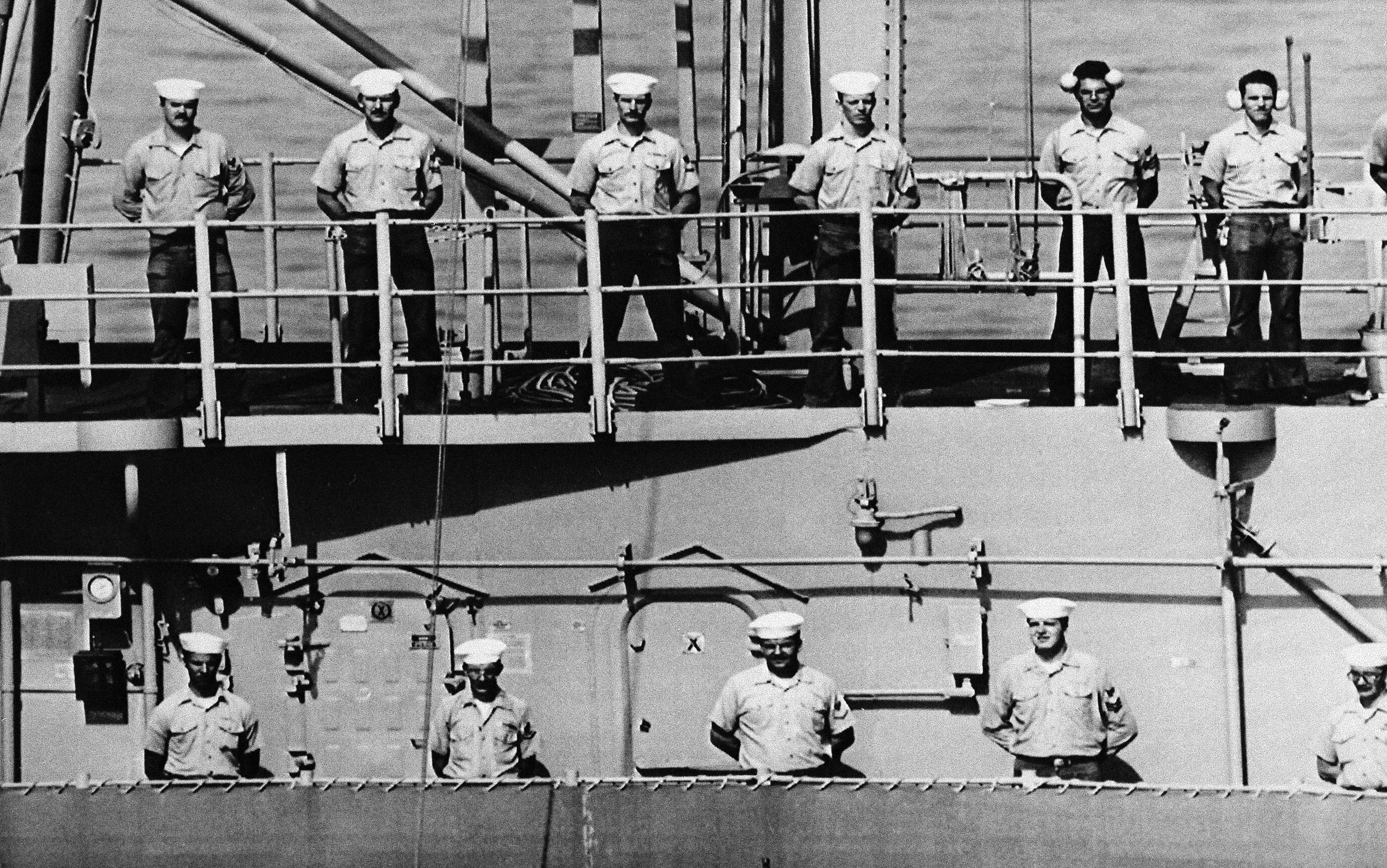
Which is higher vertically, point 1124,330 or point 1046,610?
point 1124,330

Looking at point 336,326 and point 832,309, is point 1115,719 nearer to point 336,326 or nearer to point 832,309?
point 832,309

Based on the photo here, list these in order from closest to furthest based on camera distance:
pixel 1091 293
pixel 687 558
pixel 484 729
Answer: pixel 484 729 < pixel 687 558 < pixel 1091 293

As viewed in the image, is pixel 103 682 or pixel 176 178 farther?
pixel 176 178

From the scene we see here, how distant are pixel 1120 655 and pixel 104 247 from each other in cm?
1365

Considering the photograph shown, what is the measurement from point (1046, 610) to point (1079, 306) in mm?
1570

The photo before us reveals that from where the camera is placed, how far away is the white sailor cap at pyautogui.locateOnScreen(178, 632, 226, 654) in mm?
11398

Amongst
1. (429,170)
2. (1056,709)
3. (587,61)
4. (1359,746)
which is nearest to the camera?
(1359,746)

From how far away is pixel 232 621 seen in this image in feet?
39.5

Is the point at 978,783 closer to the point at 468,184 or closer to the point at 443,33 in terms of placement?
the point at 468,184

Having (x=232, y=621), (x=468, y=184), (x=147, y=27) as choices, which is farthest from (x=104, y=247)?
(x=232, y=621)

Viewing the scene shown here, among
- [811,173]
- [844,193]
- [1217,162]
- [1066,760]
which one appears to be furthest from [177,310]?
[1217,162]

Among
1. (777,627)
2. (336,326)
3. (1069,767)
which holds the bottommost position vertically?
(1069,767)

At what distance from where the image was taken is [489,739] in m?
11.2

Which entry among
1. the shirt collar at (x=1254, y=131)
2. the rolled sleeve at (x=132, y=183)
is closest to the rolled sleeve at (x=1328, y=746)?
the shirt collar at (x=1254, y=131)
